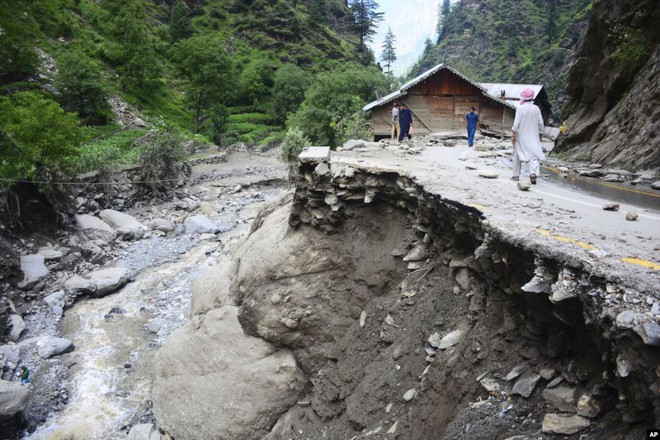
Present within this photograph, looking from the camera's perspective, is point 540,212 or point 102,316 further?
point 102,316

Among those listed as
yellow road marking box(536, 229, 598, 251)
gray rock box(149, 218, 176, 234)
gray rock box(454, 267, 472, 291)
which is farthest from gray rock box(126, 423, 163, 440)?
gray rock box(149, 218, 176, 234)

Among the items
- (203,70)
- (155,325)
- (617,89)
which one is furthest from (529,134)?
(203,70)

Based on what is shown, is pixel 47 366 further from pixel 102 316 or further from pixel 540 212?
pixel 540 212

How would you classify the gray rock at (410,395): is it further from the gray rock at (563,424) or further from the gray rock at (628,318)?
the gray rock at (628,318)

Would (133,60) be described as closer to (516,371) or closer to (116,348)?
(116,348)

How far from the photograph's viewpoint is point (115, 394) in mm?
11469

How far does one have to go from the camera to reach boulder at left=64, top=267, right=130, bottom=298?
653 inches

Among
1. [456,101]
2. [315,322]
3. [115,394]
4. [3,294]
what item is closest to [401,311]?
[315,322]

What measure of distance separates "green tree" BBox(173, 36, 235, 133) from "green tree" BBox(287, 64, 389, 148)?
16.5m

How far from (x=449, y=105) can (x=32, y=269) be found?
24.1m

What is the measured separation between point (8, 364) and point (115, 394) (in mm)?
3452

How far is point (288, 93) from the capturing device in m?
61.0

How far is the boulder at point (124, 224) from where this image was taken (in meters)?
22.5

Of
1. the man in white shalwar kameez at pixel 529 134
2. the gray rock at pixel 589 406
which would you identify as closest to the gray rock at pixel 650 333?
the gray rock at pixel 589 406
